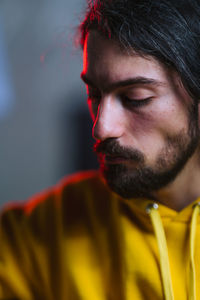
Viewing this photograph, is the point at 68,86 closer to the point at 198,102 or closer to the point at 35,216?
the point at 35,216

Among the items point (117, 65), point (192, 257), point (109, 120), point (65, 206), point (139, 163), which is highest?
point (117, 65)

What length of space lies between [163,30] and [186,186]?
0.36 meters

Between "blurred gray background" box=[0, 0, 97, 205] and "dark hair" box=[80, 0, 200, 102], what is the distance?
1595 mm

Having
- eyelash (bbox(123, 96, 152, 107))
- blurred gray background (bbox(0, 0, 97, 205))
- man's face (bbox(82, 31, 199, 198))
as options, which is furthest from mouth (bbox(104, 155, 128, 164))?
blurred gray background (bbox(0, 0, 97, 205))

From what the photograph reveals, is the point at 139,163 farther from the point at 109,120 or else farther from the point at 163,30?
the point at 163,30

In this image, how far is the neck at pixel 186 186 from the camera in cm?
94

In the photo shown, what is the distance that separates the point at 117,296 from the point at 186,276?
176 mm

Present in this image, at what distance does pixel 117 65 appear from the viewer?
828 mm

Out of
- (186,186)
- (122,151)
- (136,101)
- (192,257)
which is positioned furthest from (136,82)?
(192,257)

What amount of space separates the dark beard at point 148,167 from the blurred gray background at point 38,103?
1.56 metres

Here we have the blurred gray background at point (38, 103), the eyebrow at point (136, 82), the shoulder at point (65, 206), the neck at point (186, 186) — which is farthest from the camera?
the blurred gray background at point (38, 103)

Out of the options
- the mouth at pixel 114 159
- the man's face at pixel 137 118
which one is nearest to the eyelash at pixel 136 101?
the man's face at pixel 137 118

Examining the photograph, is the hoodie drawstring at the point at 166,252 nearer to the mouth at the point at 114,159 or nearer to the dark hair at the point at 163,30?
the mouth at the point at 114,159

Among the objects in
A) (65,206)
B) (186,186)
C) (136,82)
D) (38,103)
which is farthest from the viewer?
(38,103)
